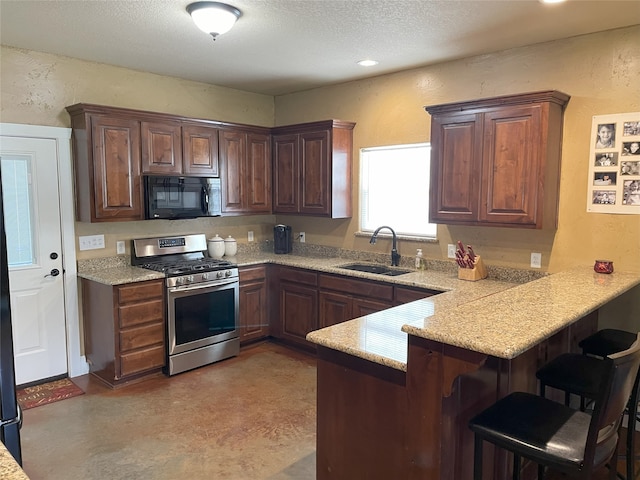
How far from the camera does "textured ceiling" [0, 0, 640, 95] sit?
2730mm

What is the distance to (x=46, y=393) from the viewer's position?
3.70m

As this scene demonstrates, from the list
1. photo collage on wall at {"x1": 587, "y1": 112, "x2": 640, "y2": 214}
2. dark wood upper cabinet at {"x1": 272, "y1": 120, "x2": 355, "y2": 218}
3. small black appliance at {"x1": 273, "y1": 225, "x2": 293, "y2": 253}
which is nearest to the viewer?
photo collage on wall at {"x1": 587, "y1": 112, "x2": 640, "y2": 214}

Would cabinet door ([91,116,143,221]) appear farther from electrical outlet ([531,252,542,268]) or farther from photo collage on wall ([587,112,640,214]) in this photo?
photo collage on wall ([587,112,640,214])

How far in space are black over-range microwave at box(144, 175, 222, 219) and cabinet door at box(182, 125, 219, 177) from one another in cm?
9

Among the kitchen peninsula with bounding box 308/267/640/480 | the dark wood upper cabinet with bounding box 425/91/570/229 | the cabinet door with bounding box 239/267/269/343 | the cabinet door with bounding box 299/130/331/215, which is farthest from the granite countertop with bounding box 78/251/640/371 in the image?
the cabinet door with bounding box 299/130/331/215

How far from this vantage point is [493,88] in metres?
3.66

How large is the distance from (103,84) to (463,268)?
11.0 feet

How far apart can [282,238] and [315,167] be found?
0.92 meters

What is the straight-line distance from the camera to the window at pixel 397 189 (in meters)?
4.21

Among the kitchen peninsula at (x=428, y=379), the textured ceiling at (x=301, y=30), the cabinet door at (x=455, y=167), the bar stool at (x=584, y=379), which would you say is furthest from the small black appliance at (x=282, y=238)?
the bar stool at (x=584, y=379)

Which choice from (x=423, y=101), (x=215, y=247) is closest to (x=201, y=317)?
(x=215, y=247)

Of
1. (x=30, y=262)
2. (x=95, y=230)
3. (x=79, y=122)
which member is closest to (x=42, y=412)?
(x=30, y=262)

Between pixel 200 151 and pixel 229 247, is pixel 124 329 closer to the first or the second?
pixel 229 247

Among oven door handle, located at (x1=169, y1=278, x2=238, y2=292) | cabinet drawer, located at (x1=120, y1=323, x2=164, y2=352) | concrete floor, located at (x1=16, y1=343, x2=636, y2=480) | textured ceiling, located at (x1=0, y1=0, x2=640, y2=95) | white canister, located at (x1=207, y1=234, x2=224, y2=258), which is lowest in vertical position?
concrete floor, located at (x1=16, y1=343, x2=636, y2=480)
